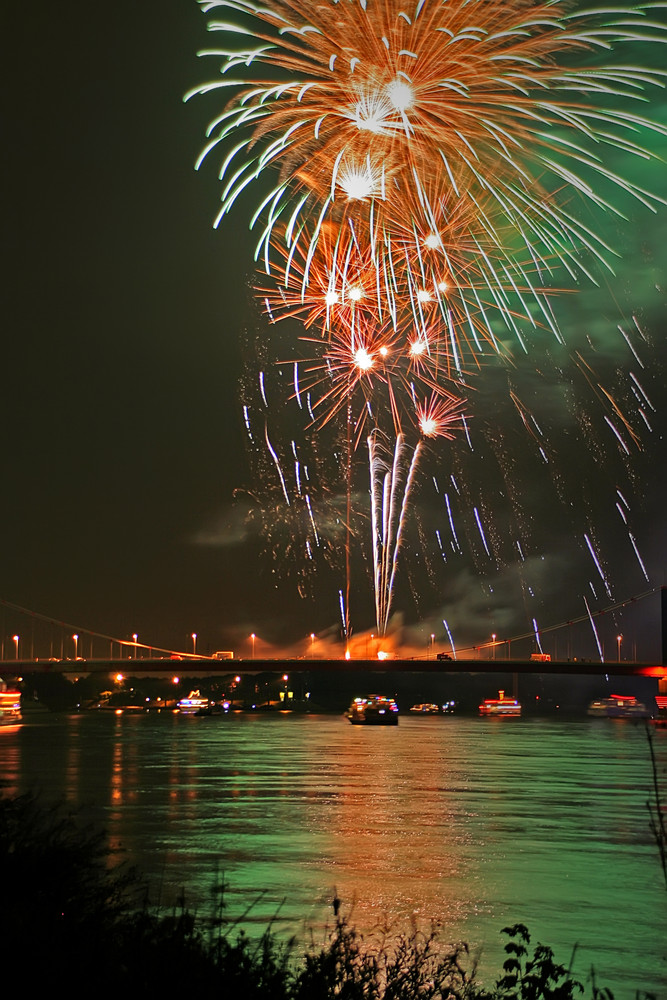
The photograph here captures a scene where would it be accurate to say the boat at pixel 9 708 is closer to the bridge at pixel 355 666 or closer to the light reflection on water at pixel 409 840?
the bridge at pixel 355 666

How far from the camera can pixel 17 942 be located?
620cm

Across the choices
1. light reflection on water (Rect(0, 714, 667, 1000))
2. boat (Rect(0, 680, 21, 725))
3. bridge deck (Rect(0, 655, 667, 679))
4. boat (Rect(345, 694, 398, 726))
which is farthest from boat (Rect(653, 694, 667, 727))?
boat (Rect(0, 680, 21, 725))

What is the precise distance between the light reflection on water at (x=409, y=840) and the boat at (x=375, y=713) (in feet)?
205

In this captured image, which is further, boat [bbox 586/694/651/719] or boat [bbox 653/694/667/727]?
boat [bbox 586/694/651/719]

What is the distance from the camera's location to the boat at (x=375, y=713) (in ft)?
370

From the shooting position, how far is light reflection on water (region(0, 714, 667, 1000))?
50.0ft

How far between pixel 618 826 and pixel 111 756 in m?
32.1

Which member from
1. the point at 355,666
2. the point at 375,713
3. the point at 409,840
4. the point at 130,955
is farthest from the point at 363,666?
the point at 130,955

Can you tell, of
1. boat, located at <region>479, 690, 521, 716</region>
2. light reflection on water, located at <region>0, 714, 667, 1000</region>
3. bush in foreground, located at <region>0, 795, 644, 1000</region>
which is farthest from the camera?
boat, located at <region>479, 690, 521, 716</region>

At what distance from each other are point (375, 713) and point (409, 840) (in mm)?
92047

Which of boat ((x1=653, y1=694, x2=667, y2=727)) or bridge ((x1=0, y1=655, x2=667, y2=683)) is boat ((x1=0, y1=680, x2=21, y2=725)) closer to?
bridge ((x1=0, y1=655, x2=667, y2=683))

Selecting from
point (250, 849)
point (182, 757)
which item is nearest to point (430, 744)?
point (182, 757)

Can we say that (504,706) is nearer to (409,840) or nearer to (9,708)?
(9,708)

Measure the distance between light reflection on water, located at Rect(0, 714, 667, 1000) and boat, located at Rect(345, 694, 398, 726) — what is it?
205ft
